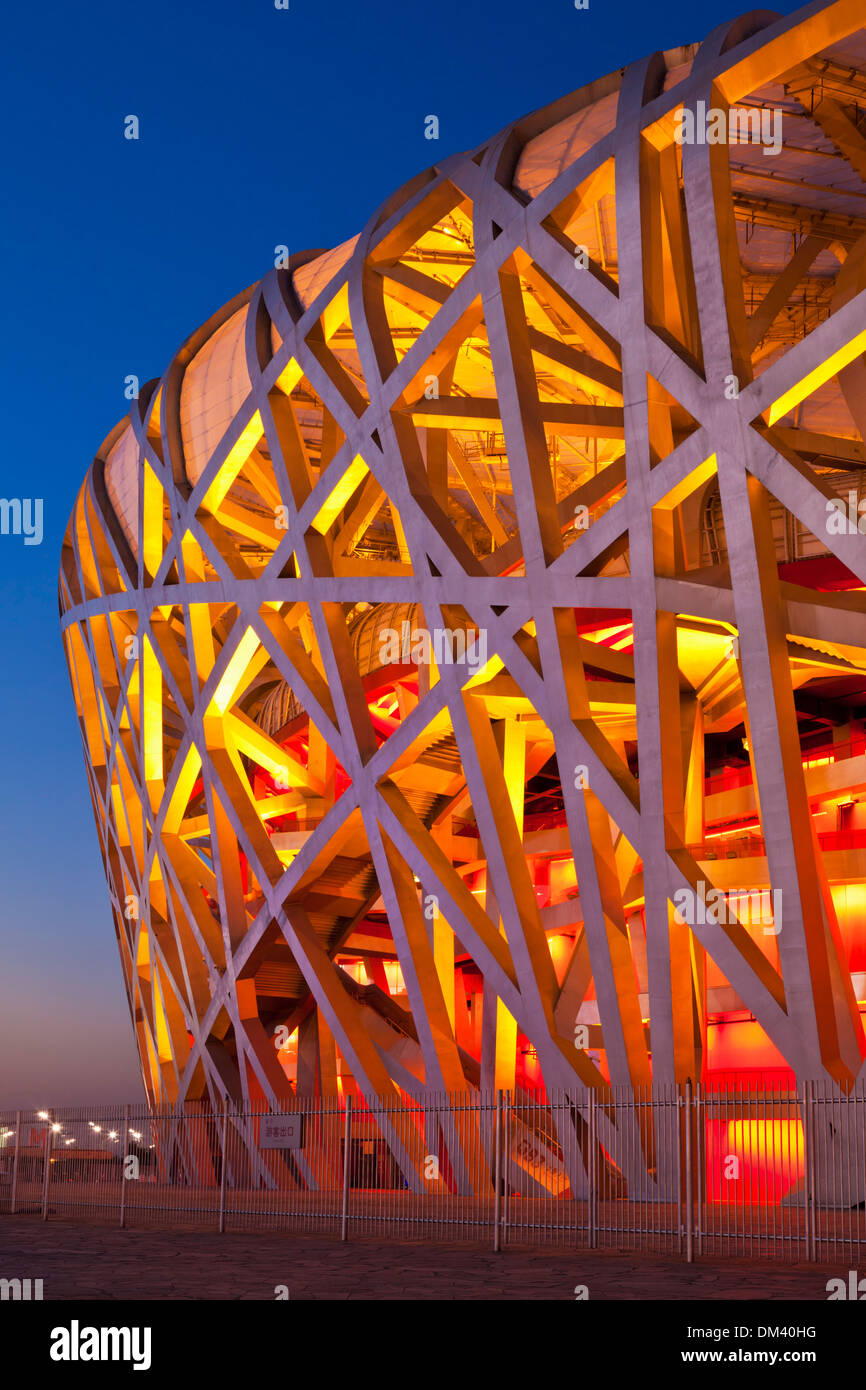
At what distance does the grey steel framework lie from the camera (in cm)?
1653

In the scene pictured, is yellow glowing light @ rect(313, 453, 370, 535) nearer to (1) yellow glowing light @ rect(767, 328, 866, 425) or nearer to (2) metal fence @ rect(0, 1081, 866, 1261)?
(1) yellow glowing light @ rect(767, 328, 866, 425)

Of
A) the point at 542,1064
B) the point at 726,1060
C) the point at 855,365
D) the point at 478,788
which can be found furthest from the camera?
the point at 726,1060

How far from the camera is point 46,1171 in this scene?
19969 millimetres

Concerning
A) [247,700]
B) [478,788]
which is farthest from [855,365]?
[247,700]

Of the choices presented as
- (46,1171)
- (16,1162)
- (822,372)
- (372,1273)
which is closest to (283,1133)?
(46,1171)

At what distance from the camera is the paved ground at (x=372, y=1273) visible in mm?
10039

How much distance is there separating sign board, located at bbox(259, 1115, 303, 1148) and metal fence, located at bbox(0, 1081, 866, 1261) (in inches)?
1.6

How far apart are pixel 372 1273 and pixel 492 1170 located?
16.2ft

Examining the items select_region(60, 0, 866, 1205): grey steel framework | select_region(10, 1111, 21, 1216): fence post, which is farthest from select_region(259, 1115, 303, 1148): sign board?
select_region(10, 1111, 21, 1216): fence post

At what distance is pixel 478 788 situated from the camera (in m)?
20.1

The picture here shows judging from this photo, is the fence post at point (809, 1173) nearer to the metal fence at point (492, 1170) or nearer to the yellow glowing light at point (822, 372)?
the metal fence at point (492, 1170)
